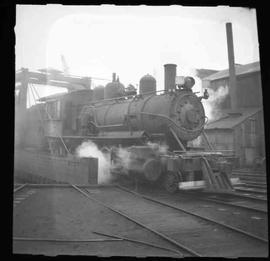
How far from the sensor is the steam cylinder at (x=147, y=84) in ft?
→ 30.2

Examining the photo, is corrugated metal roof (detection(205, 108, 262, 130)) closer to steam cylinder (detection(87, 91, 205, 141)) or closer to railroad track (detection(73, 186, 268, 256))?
steam cylinder (detection(87, 91, 205, 141))

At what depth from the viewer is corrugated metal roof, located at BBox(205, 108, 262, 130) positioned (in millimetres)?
18422

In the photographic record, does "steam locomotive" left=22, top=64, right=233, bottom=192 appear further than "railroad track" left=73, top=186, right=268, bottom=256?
Yes

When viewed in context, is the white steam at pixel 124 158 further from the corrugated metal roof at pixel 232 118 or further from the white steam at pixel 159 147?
the corrugated metal roof at pixel 232 118

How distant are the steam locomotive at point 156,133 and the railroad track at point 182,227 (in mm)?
1090

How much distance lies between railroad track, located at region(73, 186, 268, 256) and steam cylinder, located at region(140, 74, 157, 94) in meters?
3.60

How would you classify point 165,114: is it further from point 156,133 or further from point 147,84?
point 147,84

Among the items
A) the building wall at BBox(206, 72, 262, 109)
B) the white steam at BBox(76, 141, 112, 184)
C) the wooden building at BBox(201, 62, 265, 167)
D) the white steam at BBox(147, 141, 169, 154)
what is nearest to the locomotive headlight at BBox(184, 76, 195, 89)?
the white steam at BBox(147, 141, 169, 154)

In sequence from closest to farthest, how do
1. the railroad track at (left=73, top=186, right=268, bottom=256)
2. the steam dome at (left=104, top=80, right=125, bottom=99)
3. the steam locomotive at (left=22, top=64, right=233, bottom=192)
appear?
the railroad track at (left=73, top=186, right=268, bottom=256), the steam locomotive at (left=22, top=64, right=233, bottom=192), the steam dome at (left=104, top=80, right=125, bottom=99)

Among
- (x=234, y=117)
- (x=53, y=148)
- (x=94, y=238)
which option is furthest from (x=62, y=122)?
(x=234, y=117)

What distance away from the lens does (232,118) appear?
1975 centimetres

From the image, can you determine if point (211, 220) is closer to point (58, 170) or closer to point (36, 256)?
point (36, 256)

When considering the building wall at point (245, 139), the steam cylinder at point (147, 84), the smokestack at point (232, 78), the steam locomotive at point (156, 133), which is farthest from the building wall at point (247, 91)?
the steam cylinder at point (147, 84)
